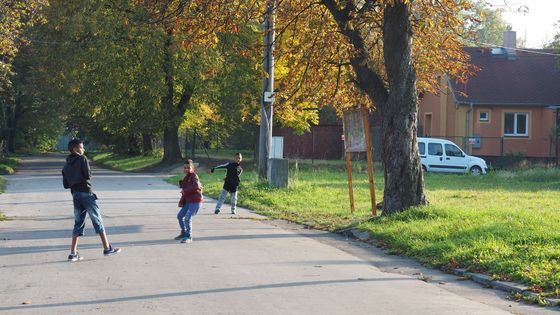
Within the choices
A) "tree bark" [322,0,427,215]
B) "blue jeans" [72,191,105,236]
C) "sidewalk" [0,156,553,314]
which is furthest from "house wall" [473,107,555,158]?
"blue jeans" [72,191,105,236]

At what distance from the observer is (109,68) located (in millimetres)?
40156

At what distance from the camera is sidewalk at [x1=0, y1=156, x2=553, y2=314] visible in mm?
8578

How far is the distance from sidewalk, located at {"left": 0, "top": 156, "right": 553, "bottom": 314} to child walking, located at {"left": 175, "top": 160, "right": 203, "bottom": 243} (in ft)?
0.95

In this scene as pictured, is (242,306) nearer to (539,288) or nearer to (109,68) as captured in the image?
(539,288)

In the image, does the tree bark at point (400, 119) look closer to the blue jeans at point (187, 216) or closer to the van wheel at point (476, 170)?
the blue jeans at point (187, 216)

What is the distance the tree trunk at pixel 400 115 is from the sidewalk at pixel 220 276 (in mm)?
1864

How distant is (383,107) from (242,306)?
8783 mm

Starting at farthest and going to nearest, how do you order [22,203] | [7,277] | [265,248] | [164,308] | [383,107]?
[22,203], [383,107], [265,248], [7,277], [164,308]

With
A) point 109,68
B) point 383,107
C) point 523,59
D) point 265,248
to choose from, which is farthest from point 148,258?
point 523,59

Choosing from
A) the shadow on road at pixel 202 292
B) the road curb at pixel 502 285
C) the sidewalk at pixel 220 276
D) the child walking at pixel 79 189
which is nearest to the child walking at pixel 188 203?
the sidewalk at pixel 220 276

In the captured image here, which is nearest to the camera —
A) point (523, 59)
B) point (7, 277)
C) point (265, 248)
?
point (7, 277)

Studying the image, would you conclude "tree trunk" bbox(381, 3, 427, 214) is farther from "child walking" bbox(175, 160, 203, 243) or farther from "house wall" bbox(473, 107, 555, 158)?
"house wall" bbox(473, 107, 555, 158)

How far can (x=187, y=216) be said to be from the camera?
1409 cm

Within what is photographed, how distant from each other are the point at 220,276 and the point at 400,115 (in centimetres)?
689
